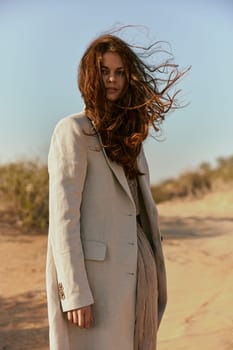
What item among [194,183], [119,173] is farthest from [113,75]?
[194,183]

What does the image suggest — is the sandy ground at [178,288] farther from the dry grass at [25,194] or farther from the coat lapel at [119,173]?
the coat lapel at [119,173]

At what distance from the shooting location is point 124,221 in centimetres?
239

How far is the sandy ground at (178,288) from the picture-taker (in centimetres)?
455

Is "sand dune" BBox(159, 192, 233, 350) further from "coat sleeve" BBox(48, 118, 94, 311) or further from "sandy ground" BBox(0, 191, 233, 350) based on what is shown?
"coat sleeve" BBox(48, 118, 94, 311)

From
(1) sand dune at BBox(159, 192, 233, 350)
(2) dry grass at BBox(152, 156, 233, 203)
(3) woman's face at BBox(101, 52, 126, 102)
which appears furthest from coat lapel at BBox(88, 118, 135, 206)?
(2) dry grass at BBox(152, 156, 233, 203)

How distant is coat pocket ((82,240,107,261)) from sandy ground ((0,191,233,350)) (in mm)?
2013

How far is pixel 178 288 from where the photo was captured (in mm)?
6121

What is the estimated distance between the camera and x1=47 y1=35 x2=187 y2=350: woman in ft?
7.47

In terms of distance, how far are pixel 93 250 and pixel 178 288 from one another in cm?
393

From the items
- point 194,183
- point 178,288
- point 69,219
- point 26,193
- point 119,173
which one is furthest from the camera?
point 194,183

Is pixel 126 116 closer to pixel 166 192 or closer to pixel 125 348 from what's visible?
pixel 125 348

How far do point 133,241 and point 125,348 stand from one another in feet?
1.25

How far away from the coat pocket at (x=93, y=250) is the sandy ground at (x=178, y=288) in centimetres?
201

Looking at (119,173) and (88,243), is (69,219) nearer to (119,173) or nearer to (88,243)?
(88,243)
